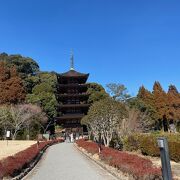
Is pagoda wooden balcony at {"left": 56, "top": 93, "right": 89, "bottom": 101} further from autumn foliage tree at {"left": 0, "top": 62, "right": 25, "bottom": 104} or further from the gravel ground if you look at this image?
the gravel ground

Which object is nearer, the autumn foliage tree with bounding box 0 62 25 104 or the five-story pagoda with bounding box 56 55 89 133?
the five-story pagoda with bounding box 56 55 89 133

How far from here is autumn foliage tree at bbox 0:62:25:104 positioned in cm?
7606

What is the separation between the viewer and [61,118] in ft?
236

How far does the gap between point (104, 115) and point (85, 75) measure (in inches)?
1711

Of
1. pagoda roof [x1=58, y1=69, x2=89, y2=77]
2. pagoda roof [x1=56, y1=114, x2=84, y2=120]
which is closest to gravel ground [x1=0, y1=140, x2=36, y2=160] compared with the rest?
pagoda roof [x1=56, y1=114, x2=84, y2=120]

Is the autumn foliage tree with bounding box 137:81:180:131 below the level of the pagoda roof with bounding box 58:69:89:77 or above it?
below

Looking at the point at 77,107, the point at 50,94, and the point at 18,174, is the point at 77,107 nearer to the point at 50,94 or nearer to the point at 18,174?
the point at 50,94

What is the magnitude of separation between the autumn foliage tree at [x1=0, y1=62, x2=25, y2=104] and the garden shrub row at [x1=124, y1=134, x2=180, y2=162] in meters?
49.7

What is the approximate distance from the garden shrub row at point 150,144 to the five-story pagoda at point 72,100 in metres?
40.5

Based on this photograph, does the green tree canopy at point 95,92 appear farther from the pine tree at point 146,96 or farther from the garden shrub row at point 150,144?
the garden shrub row at point 150,144

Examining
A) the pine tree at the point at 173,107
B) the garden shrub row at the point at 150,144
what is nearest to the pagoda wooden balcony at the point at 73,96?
the pine tree at the point at 173,107

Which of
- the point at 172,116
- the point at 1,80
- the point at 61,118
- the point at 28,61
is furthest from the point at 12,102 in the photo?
the point at 172,116

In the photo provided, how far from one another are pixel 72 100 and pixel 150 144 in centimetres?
5017

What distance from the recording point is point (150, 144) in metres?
25.4
